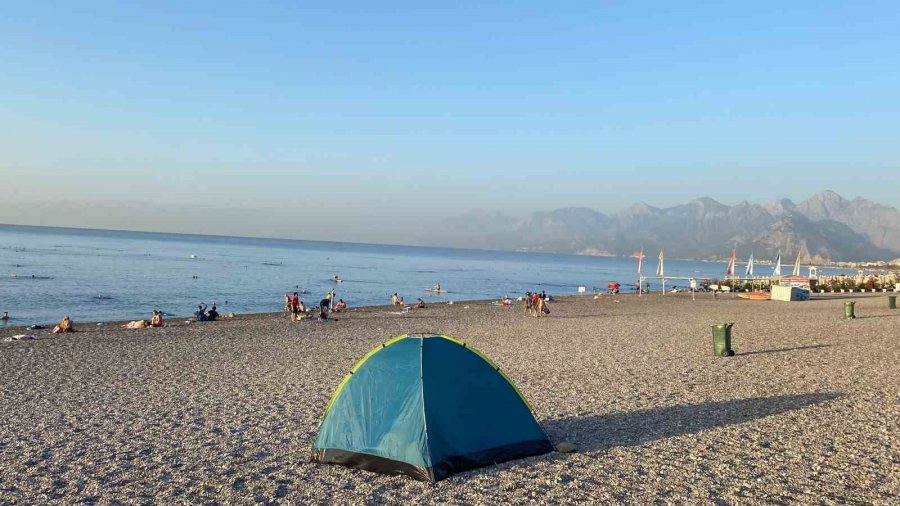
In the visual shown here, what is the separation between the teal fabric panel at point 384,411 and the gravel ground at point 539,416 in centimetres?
36

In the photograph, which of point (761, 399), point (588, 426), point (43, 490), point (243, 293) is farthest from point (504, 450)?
point (243, 293)

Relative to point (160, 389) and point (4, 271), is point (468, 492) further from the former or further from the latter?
point (4, 271)

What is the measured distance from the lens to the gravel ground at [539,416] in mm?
7082

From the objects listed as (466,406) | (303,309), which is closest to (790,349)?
(466,406)

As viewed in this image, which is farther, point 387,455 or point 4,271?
point 4,271

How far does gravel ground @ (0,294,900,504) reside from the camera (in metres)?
7.08

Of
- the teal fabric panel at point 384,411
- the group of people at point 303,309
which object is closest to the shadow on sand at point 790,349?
the teal fabric panel at point 384,411

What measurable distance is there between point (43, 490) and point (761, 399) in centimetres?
1110

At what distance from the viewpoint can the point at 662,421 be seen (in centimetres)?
998

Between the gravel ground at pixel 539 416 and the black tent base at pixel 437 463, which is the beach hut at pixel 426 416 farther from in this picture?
the gravel ground at pixel 539 416

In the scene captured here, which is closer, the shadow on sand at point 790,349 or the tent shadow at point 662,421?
the tent shadow at point 662,421

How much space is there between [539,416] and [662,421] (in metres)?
1.92

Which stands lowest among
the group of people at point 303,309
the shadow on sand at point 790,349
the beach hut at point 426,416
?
the group of people at point 303,309

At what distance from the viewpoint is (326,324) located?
26.7m
